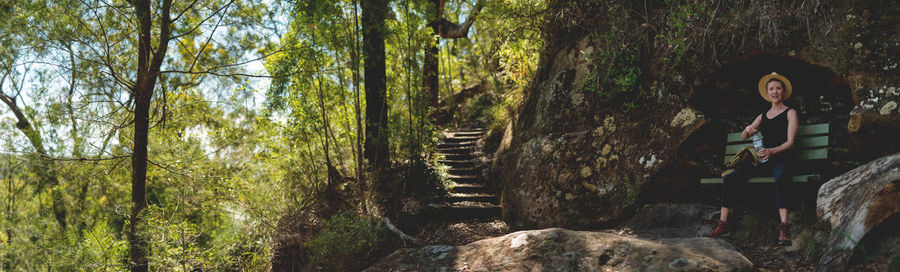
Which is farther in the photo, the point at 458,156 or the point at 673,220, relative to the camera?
the point at 458,156

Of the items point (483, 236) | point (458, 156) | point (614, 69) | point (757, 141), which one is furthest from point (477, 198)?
point (757, 141)

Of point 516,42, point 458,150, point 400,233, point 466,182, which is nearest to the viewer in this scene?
point 400,233

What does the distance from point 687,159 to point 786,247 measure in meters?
1.27

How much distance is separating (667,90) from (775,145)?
129cm

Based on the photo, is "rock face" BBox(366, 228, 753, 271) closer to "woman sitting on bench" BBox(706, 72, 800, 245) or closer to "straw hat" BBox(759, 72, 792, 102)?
"woman sitting on bench" BBox(706, 72, 800, 245)

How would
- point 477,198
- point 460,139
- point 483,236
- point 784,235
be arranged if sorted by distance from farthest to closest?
1. point 460,139
2. point 477,198
3. point 483,236
4. point 784,235

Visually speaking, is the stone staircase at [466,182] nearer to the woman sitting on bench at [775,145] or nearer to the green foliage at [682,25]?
the green foliage at [682,25]

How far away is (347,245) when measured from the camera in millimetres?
5684

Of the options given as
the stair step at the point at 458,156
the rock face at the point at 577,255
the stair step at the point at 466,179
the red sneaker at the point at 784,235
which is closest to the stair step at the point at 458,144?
the stair step at the point at 458,156

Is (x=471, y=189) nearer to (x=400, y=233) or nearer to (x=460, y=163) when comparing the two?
(x=460, y=163)

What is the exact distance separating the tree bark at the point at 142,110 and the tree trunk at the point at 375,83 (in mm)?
2502

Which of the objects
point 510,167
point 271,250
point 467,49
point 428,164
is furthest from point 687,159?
point 467,49

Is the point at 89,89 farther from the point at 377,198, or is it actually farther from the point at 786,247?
the point at 786,247

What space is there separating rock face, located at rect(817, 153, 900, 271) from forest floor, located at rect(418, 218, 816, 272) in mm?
540
